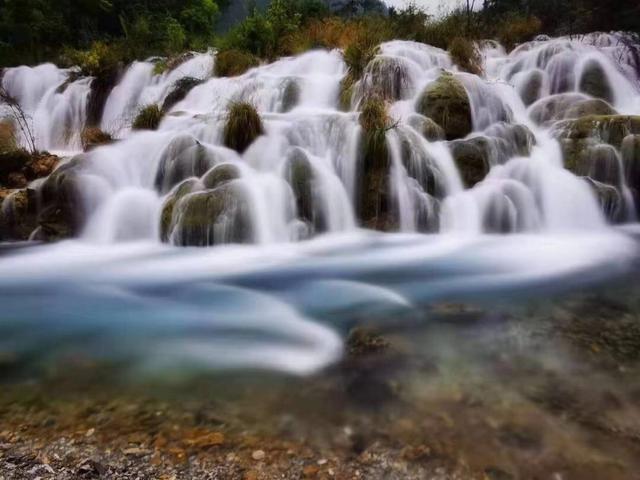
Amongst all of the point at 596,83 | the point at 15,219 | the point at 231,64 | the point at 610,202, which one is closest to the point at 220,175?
the point at 15,219

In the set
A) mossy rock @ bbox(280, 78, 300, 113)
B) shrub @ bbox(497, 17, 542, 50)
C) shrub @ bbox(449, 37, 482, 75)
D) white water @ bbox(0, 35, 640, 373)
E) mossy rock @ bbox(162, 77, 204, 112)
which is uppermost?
shrub @ bbox(497, 17, 542, 50)

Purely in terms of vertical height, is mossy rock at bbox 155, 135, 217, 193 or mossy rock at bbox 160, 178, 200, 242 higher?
mossy rock at bbox 155, 135, 217, 193

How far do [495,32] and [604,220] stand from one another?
9.61 m

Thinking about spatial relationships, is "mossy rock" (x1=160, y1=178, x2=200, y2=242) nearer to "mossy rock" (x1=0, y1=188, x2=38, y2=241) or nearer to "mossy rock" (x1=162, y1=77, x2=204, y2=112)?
"mossy rock" (x1=0, y1=188, x2=38, y2=241)

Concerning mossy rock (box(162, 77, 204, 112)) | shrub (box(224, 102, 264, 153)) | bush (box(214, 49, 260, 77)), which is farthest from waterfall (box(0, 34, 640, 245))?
bush (box(214, 49, 260, 77))

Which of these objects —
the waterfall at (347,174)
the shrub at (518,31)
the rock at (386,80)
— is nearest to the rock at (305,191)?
the waterfall at (347,174)

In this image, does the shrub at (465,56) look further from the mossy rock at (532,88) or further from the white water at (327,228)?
the mossy rock at (532,88)

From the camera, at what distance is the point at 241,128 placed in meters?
7.52

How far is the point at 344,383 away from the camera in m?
2.55

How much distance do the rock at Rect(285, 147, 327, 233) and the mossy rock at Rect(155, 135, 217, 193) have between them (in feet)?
4.04

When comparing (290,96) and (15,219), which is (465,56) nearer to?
(290,96)

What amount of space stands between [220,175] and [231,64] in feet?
23.2

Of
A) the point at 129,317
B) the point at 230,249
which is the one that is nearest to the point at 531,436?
the point at 129,317

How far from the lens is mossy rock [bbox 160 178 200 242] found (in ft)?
19.9
